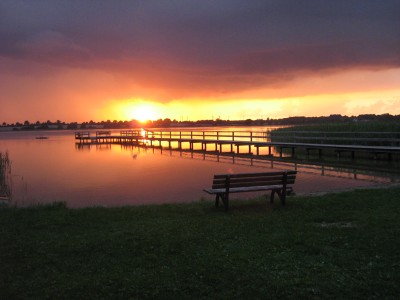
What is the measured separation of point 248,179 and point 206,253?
153 inches

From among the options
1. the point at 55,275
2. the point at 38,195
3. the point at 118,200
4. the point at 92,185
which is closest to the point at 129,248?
the point at 55,275

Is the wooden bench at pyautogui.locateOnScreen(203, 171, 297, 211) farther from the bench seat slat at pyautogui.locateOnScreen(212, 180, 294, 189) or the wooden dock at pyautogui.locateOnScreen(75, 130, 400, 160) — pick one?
the wooden dock at pyautogui.locateOnScreen(75, 130, 400, 160)

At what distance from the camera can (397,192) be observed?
1095cm

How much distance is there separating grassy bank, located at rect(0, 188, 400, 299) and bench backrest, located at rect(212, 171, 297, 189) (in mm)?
639

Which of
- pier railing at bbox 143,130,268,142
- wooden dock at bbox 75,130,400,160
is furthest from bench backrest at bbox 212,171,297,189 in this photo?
pier railing at bbox 143,130,268,142

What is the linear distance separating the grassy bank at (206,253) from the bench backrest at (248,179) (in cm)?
64

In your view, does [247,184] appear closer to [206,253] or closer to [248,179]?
[248,179]

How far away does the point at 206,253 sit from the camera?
5.95 meters

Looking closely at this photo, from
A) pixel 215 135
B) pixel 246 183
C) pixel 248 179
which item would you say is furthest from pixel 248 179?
pixel 215 135

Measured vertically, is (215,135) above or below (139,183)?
above

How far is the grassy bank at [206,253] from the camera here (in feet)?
15.2

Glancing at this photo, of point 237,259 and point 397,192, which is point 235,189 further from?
point 397,192

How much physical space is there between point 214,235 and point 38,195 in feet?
34.3

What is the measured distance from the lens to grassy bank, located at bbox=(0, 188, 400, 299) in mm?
4637
